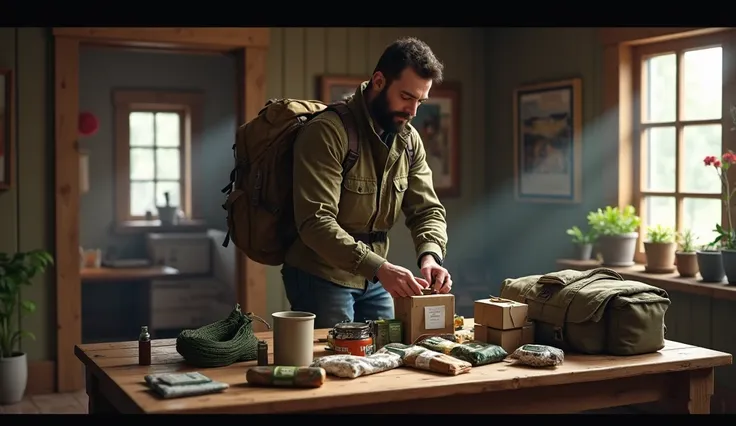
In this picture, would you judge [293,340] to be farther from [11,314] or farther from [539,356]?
[11,314]

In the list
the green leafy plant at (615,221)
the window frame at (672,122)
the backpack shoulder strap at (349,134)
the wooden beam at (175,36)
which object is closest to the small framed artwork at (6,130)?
the wooden beam at (175,36)

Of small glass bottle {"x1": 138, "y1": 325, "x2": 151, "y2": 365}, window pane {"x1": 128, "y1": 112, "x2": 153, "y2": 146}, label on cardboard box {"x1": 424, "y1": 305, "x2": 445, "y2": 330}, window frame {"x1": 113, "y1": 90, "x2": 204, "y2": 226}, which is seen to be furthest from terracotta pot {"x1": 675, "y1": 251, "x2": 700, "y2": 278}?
window pane {"x1": 128, "y1": 112, "x2": 153, "y2": 146}

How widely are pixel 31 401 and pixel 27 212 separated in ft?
3.45

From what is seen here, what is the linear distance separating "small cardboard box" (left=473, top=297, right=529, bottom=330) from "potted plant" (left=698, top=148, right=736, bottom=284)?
1.81 m

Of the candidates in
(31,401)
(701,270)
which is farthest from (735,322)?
(31,401)

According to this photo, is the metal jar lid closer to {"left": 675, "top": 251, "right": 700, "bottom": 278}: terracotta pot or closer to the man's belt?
the man's belt

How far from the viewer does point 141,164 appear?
8523 mm

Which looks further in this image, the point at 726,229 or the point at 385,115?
the point at 726,229

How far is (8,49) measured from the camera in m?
5.01

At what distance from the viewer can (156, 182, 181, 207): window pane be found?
859cm

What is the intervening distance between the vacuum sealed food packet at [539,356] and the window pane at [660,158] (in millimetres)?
2568

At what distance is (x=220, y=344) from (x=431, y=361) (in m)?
0.57

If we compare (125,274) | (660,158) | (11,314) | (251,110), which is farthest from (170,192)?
(660,158)

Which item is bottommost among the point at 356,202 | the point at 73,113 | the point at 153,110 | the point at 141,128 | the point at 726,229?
the point at 726,229
